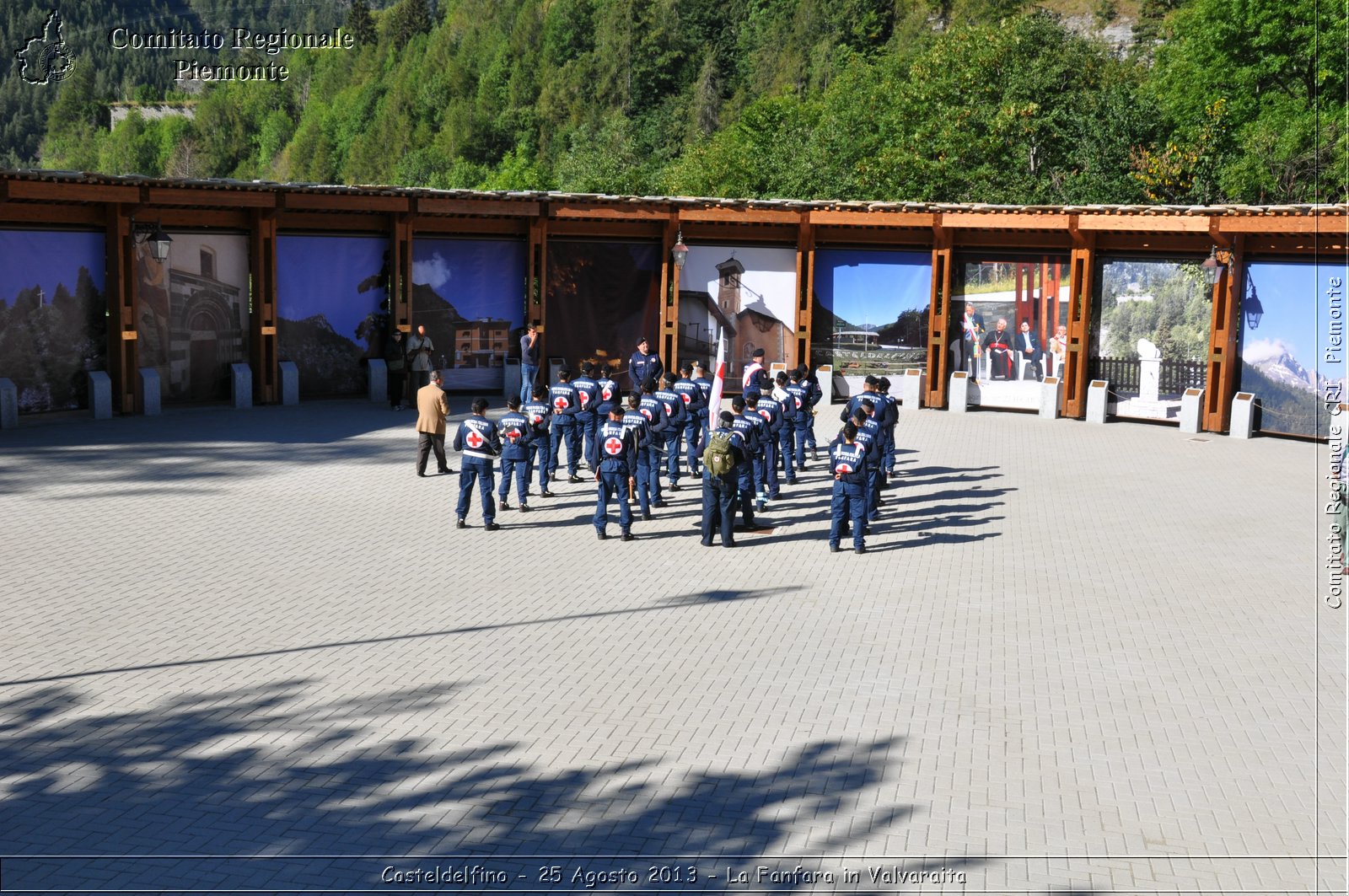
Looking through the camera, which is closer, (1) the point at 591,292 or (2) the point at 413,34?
(1) the point at 591,292

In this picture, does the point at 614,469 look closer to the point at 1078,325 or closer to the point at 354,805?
the point at 354,805

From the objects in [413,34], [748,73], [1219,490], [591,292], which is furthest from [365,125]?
[1219,490]

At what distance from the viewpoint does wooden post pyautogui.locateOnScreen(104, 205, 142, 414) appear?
21969mm

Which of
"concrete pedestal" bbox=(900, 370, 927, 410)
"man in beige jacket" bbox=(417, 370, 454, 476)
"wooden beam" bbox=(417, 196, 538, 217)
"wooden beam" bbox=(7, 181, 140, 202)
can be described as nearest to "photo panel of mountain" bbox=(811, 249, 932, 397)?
"concrete pedestal" bbox=(900, 370, 927, 410)

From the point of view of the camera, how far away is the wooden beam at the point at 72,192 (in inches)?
783

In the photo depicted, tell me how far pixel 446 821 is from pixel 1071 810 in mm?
3855

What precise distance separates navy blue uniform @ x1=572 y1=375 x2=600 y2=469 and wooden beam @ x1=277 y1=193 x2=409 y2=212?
308 inches

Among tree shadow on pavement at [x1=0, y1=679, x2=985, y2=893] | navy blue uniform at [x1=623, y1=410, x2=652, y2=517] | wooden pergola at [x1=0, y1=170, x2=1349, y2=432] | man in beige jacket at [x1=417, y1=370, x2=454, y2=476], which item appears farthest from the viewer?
wooden pergola at [x1=0, y1=170, x2=1349, y2=432]

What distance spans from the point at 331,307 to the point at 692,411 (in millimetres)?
9895

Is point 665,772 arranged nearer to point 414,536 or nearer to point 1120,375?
point 414,536

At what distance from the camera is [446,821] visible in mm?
7816

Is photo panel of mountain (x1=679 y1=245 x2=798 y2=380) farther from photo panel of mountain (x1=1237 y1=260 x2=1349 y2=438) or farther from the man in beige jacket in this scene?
the man in beige jacket

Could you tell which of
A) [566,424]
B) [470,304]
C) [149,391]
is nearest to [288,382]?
[149,391]

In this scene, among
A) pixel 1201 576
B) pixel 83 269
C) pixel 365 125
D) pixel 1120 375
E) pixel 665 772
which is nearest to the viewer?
pixel 665 772
